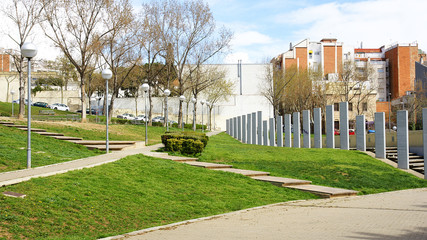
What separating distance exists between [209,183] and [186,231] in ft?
14.9

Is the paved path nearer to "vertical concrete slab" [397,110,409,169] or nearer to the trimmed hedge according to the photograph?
"vertical concrete slab" [397,110,409,169]

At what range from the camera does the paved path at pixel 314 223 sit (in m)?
6.84

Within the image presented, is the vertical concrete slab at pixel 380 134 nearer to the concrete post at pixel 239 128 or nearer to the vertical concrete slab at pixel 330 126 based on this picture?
the vertical concrete slab at pixel 330 126

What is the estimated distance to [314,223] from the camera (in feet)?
25.9

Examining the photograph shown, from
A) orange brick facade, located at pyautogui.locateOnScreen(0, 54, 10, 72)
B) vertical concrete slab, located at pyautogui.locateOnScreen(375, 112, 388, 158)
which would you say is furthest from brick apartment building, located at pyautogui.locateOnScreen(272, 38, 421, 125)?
vertical concrete slab, located at pyautogui.locateOnScreen(375, 112, 388, 158)

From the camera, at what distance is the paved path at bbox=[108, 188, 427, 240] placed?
22.5ft

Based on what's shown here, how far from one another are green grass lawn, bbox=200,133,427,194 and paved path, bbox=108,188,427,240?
3.29m

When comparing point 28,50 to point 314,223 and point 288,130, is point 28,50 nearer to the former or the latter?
point 314,223

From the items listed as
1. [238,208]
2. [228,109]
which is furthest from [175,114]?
[238,208]

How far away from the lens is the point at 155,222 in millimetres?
8281

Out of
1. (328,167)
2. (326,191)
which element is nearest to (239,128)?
(328,167)

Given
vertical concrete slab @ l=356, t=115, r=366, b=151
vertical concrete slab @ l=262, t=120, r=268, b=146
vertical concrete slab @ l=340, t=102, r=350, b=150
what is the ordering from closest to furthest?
1. vertical concrete slab @ l=356, t=115, r=366, b=151
2. vertical concrete slab @ l=340, t=102, r=350, b=150
3. vertical concrete slab @ l=262, t=120, r=268, b=146

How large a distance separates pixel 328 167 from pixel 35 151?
10.4 m

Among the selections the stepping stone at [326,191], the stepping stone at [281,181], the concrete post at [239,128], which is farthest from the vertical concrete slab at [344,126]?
the concrete post at [239,128]
